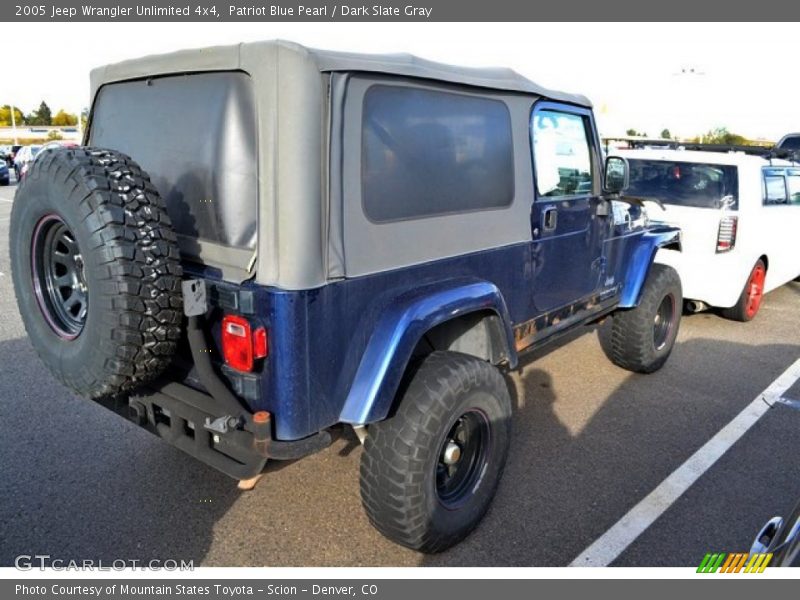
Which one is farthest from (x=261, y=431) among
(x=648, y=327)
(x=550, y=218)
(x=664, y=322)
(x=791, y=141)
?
(x=791, y=141)

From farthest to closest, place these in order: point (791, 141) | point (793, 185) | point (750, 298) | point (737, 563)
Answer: point (791, 141) → point (793, 185) → point (750, 298) → point (737, 563)

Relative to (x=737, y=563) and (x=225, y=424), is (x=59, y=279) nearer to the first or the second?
(x=225, y=424)

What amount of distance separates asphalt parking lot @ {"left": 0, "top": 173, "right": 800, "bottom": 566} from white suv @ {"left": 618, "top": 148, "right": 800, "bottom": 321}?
4.95ft

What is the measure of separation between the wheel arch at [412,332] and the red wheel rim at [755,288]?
4574 mm

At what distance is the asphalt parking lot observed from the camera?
2799 mm

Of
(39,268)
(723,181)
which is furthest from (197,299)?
(723,181)

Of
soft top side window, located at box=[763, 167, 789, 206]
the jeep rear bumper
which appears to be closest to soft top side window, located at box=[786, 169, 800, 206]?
soft top side window, located at box=[763, 167, 789, 206]

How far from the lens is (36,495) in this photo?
10.2 feet

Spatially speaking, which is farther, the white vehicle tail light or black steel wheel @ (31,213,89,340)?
the white vehicle tail light

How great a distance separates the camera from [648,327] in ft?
15.4

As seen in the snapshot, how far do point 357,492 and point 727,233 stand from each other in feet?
14.8

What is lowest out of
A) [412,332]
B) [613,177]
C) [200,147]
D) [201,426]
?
[201,426]

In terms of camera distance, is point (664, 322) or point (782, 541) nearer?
point (782, 541)

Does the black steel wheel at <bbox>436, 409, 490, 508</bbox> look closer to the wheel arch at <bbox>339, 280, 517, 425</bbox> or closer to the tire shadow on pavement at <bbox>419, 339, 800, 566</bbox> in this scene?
the tire shadow on pavement at <bbox>419, 339, 800, 566</bbox>
